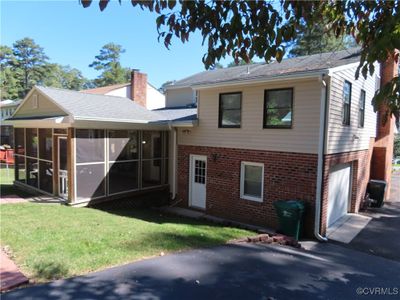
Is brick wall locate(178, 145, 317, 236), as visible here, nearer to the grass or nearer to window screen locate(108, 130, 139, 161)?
the grass

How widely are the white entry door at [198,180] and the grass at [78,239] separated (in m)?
3.07

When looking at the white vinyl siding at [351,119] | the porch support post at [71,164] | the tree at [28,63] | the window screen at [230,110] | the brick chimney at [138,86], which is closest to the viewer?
the white vinyl siding at [351,119]

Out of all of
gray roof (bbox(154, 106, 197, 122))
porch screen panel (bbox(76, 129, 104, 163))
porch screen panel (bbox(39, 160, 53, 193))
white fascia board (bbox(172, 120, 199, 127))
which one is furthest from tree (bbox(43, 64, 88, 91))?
white fascia board (bbox(172, 120, 199, 127))

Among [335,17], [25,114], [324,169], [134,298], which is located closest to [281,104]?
[324,169]

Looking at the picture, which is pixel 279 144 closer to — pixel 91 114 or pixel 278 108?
A: pixel 278 108

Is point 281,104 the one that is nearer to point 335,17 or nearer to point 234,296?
point 335,17

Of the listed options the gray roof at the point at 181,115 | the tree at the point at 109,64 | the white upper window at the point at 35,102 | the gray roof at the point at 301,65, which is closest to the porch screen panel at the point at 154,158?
the gray roof at the point at 181,115

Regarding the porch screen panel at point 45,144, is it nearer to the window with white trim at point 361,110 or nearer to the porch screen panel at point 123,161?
the porch screen panel at point 123,161

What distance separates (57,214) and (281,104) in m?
7.35

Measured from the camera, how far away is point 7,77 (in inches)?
1673

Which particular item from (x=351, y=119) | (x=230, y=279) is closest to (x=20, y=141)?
(x=230, y=279)

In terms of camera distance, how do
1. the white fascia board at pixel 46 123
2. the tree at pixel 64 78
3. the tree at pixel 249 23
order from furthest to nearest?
the tree at pixel 64 78 → the white fascia board at pixel 46 123 → the tree at pixel 249 23

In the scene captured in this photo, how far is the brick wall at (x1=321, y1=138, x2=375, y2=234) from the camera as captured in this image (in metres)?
8.71

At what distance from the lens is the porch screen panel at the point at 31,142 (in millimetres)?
12080
